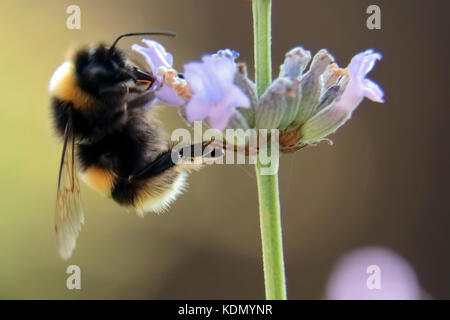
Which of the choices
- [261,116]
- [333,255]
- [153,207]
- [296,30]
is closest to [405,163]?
[333,255]

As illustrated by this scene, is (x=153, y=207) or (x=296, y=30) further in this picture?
(x=296, y=30)

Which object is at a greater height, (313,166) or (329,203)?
(313,166)

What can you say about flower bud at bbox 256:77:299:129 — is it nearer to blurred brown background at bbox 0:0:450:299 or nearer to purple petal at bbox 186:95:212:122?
purple petal at bbox 186:95:212:122

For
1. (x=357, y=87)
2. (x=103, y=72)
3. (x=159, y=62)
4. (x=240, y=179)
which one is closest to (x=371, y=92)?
(x=357, y=87)

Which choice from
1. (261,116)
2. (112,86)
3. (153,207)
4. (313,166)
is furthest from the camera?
(313,166)

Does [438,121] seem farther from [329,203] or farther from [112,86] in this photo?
[112,86]

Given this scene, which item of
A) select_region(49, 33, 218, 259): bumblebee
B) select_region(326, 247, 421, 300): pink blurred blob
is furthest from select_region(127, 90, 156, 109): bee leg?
select_region(326, 247, 421, 300): pink blurred blob

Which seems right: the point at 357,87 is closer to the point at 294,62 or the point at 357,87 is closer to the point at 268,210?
the point at 294,62
